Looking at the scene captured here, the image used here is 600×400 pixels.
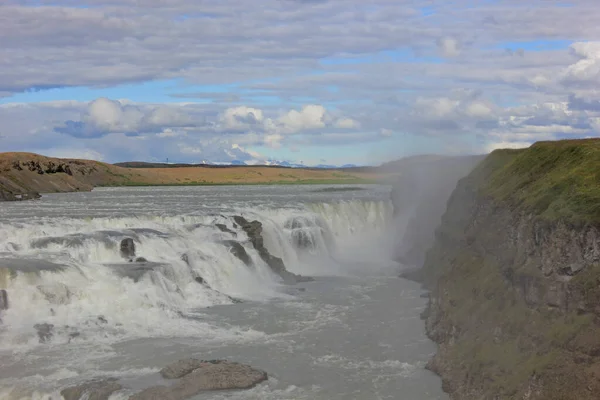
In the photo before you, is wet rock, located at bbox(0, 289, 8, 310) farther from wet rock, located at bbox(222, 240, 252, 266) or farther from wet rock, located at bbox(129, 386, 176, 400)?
wet rock, located at bbox(222, 240, 252, 266)

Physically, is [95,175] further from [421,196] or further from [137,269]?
[137,269]

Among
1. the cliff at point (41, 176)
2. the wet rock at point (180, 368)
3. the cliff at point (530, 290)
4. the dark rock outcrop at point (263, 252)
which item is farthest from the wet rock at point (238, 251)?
the cliff at point (41, 176)

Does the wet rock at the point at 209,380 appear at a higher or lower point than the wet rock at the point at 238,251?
lower

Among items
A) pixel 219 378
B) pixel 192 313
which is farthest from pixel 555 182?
pixel 192 313

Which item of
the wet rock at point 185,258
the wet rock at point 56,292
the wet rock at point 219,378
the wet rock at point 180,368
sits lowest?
the wet rock at point 219,378

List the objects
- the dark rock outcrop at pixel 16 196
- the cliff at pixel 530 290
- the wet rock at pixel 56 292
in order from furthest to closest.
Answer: the dark rock outcrop at pixel 16 196 < the wet rock at pixel 56 292 < the cliff at pixel 530 290

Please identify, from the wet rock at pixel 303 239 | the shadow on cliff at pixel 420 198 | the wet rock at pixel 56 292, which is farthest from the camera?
the wet rock at pixel 303 239

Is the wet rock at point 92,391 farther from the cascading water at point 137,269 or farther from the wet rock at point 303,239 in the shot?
the wet rock at point 303,239

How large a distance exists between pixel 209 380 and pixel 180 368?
1.04 meters

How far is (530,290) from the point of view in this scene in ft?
52.5

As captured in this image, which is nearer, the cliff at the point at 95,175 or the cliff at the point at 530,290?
the cliff at the point at 530,290

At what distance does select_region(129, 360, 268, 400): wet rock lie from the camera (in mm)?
16391

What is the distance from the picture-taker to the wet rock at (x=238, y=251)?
112 ft

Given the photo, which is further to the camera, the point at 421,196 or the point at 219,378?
the point at 421,196
